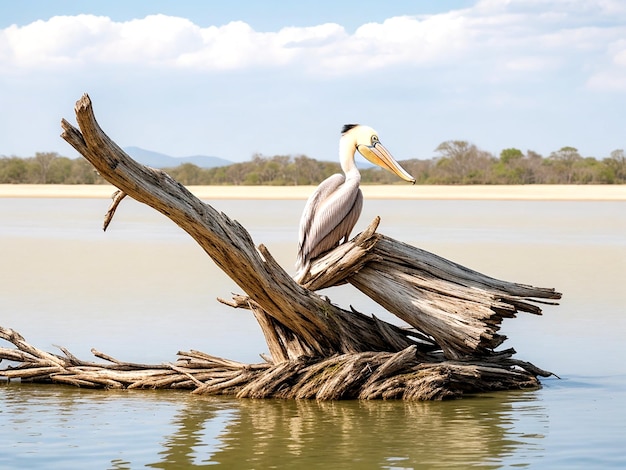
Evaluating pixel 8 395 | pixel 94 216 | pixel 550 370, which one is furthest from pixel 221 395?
pixel 94 216

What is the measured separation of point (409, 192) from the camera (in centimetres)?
5475

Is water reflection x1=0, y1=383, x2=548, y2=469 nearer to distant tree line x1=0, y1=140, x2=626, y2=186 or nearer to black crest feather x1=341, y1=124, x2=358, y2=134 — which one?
black crest feather x1=341, y1=124, x2=358, y2=134

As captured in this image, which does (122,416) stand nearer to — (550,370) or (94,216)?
(550,370)

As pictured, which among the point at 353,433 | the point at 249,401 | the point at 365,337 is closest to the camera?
the point at 353,433

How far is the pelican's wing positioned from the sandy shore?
4301cm

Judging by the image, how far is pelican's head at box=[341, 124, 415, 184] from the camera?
27.0ft

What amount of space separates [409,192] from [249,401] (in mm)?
47436

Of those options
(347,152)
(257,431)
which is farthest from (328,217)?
(257,431)

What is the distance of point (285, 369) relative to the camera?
7723 mm

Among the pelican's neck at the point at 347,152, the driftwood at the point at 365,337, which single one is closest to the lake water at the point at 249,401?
the driftwood at the point at 365,337

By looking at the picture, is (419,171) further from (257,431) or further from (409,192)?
(257,431)

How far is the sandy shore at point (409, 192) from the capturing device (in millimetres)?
52719

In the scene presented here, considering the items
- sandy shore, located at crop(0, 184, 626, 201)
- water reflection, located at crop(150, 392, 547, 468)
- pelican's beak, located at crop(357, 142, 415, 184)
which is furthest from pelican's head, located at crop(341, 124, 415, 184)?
sandy shore, located at crop(0, 184, 626, 201)

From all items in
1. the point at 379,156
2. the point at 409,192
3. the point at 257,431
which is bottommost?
the point at 257,431
